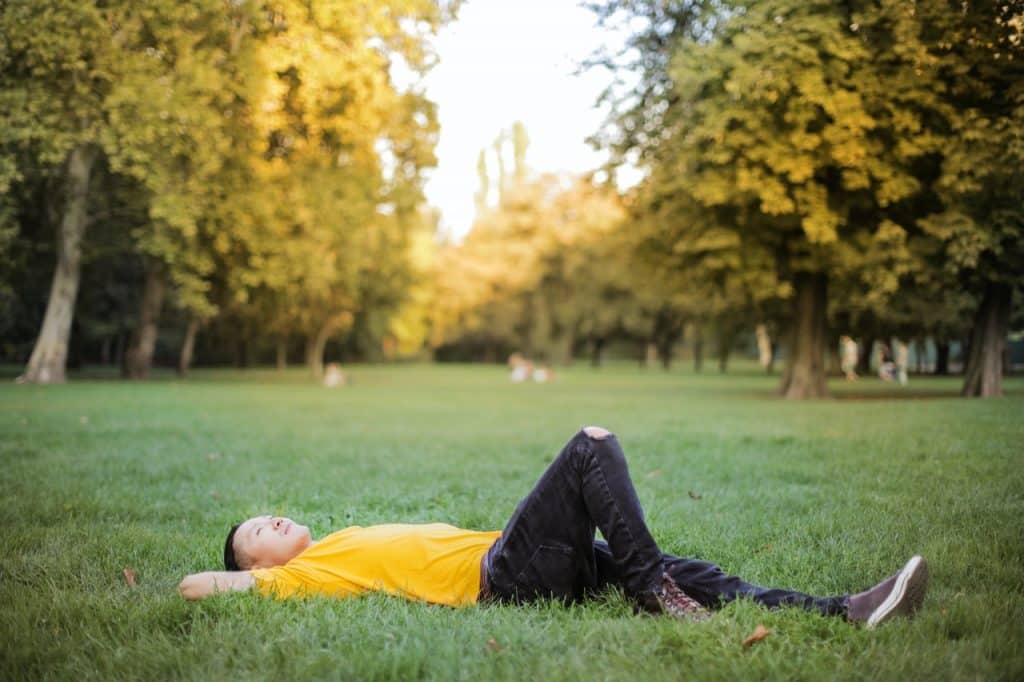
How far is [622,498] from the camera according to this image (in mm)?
3994

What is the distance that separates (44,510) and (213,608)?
349cm

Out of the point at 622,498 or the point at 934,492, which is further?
the point at 934,492

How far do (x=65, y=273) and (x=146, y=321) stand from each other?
6.79 metres

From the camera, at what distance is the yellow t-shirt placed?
4.22 metres

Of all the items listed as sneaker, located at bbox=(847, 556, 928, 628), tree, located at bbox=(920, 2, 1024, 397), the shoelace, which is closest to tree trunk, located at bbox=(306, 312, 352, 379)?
tree, located at bbox=(920, 2, 1024, 397)

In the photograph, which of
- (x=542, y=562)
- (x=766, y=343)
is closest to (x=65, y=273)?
(x=542, y=562)

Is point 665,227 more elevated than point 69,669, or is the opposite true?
point 665,227

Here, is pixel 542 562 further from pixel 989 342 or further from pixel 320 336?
pixel 320 336

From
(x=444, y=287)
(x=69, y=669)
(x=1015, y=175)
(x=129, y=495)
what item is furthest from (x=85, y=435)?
(x=444, y=287)

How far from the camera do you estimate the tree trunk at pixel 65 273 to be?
974 inches

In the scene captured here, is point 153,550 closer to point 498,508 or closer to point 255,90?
point 498,508

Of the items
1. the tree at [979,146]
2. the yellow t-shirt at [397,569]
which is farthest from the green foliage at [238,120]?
the tree at [979,146]

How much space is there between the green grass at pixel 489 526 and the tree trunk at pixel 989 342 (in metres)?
6.51

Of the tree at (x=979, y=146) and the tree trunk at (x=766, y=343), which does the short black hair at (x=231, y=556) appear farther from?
the tree trunk at (x=766, y=343)
